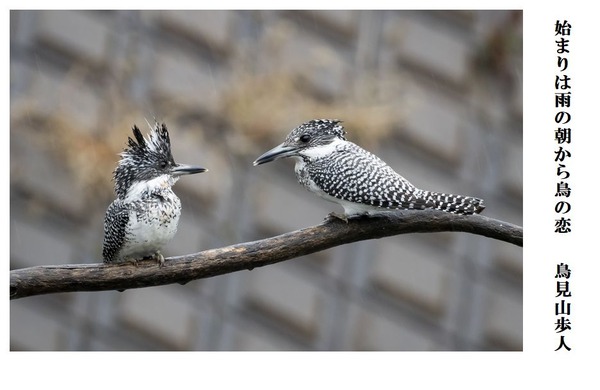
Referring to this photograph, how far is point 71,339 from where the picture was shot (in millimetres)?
4531

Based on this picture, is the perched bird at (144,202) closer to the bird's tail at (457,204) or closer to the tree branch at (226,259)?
the tree branch at (226,259)

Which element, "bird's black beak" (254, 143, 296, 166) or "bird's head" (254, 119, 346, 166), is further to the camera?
"bird's head" (254, 119, 346, 166)

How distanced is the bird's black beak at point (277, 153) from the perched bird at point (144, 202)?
0.25m

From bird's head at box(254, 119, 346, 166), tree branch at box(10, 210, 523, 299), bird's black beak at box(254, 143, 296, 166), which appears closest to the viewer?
tree branch at box(10, 210, 523, 299)

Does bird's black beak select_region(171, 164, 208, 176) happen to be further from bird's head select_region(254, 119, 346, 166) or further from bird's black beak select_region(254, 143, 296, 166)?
bird's head select_region(254, 119, 346, 166)

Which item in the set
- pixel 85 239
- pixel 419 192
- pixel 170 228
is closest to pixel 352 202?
pixel 419 192

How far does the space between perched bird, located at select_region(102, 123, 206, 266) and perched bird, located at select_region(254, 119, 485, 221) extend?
345mm

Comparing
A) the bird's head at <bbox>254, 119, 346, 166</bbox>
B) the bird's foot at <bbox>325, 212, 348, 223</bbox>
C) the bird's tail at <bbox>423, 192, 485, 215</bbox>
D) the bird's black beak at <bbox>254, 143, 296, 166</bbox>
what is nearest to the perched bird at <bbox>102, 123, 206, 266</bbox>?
the bird's black beak at <bbox>254, 143, 296, 166</bbox>

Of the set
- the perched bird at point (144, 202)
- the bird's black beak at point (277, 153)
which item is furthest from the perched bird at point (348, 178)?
the perched bird at point (144, 202)

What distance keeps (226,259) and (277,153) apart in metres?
0.44

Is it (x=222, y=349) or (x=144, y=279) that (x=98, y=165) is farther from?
(x=144, y=279)

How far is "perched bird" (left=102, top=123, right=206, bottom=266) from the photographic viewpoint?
297 cm
